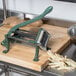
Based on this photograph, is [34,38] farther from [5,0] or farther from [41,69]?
[5,0]

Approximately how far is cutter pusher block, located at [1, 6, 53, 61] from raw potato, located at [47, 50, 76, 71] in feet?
0.20

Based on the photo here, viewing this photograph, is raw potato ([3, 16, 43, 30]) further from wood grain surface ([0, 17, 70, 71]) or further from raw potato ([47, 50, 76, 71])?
raw potato ([47, 50, 76, 71])

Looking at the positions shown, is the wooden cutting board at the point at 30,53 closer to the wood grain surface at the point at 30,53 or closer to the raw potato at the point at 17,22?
the wood grain surface at the point at 30,53

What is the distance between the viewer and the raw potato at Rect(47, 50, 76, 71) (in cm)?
89

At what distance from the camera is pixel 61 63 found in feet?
2.94

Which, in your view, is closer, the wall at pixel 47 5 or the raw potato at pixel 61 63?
the raw potato at pixel 61 63

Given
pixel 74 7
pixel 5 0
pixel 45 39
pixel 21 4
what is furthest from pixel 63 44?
pixel 5 0

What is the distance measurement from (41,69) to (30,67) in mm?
49

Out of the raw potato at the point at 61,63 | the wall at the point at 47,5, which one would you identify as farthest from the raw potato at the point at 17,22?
the raw potato at the point at 61,63

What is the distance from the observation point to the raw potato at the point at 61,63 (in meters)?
0.89

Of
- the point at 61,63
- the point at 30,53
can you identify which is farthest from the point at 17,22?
the point at 61,63

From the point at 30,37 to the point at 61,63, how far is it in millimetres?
214

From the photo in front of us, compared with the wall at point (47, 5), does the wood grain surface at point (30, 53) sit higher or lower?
lower

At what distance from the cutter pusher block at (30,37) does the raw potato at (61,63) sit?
0.06 meters
